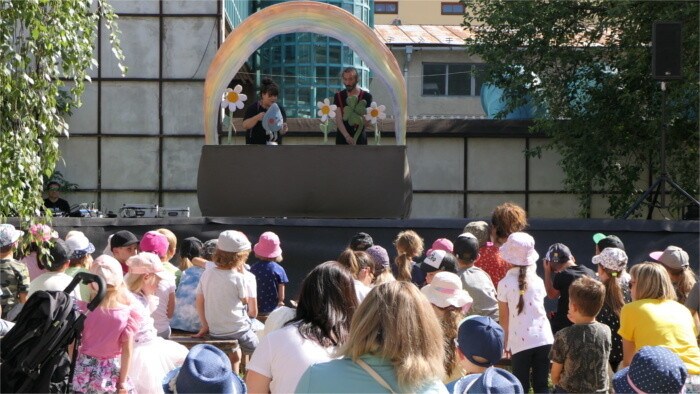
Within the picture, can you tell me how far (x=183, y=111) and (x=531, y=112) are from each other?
21.1 feet

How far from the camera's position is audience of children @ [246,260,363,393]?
3.74m

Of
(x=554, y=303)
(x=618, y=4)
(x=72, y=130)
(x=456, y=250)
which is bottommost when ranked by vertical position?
(x=554, y=303)

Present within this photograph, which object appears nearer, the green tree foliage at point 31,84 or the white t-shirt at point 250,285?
the white t-shirt at point 250,285

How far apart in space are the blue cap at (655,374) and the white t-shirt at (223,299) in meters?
3.44

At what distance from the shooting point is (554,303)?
9.16 metres

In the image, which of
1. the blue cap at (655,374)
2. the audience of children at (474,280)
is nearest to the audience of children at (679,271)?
the audience of children at (474,280)

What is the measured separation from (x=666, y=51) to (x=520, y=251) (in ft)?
20.6

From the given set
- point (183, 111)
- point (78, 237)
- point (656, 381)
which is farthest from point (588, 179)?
point (656, 381)

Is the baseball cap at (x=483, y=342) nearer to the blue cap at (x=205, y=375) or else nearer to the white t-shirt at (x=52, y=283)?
the blue cap at (x=205, y=375)

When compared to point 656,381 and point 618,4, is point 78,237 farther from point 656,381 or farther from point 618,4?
point 618,4

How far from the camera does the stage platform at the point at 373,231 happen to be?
916 centimetres

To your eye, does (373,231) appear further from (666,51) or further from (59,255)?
(666,51)

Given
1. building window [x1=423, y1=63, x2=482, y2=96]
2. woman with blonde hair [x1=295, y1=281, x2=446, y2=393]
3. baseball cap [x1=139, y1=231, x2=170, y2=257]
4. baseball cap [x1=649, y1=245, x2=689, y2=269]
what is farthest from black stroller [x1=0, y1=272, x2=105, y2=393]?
building window [x1=423, y1=63, x2=482, y2=96]

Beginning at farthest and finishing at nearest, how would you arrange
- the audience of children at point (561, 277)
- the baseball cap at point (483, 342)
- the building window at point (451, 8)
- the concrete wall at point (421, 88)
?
the building window at point (451, 8) → the concrete wall at point (421, 88) → the audience of children at point (561, 277) → the baseball cap at point (483, 342)
